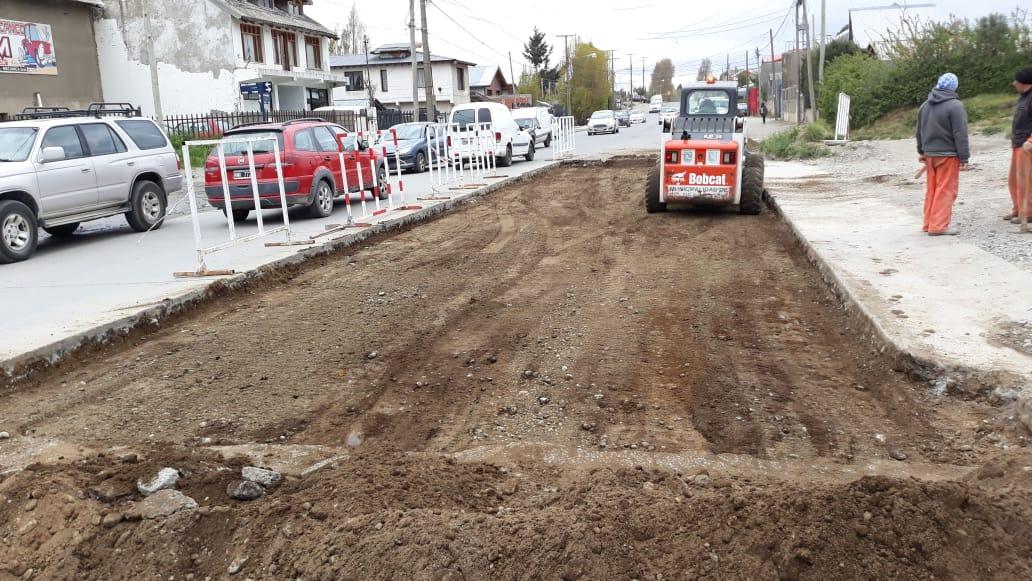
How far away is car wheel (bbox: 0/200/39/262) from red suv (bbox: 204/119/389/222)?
10.1 ft

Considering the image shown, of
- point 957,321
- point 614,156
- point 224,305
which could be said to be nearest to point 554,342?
point 957,321

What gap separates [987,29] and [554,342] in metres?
31.8

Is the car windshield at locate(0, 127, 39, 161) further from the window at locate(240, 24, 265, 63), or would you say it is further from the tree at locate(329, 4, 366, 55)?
the tree at locate(329, 4, 366, 55)

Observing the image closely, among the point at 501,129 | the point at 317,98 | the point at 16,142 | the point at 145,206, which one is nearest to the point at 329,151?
the point at 145,206

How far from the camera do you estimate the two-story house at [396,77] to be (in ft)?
228

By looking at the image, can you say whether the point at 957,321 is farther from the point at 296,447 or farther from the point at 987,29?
the point at 987,29

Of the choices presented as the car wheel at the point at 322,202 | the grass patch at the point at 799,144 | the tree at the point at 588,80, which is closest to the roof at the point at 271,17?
the grass patch at the point at 799,144

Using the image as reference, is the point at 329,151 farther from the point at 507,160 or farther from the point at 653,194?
the point at 507,160

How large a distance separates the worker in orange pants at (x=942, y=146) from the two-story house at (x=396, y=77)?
61763 mm

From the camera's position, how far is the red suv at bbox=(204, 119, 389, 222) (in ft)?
45.9

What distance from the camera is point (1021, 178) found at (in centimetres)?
953

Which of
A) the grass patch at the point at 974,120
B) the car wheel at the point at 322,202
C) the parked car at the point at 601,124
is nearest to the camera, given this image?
the car wheel at the point at 322,202

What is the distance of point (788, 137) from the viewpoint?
28922 millimetres

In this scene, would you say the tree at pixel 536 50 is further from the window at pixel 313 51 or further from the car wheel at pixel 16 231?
the car wheel at pixel 16 231
